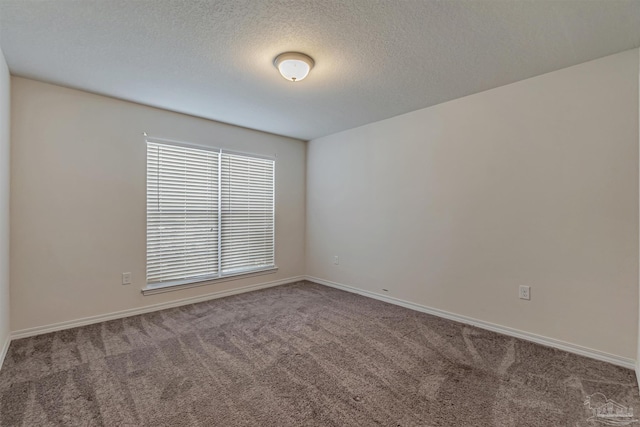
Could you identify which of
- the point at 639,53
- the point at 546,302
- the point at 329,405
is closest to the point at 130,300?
the point at 329,405

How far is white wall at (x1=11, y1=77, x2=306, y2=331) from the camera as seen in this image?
2672 millimetres

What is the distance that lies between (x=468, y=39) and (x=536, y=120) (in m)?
1.09

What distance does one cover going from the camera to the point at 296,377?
6.71ft

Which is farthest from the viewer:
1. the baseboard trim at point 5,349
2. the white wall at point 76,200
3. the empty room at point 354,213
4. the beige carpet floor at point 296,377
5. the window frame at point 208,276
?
the window frame at point 208,276

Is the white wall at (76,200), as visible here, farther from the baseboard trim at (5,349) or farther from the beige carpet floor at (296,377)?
the beige carpet floor at (296,377)

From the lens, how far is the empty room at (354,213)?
180cm

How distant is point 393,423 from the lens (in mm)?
1603

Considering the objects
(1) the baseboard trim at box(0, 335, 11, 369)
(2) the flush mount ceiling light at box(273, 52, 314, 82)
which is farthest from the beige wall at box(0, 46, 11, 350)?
(2) the flush mount ceiling light at box(273, 52, 314, 82)

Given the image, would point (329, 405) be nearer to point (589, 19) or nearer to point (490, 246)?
point (490, 246)

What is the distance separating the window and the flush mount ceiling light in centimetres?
196

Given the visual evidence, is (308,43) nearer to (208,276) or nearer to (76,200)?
(76,200)

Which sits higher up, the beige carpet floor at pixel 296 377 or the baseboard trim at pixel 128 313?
the baseboard trim at pixel 128 313

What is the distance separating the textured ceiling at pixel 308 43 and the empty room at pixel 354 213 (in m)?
0.02

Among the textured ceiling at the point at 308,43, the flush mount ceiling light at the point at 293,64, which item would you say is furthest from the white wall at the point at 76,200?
the flush mount ceiling light at the point at 293,64
